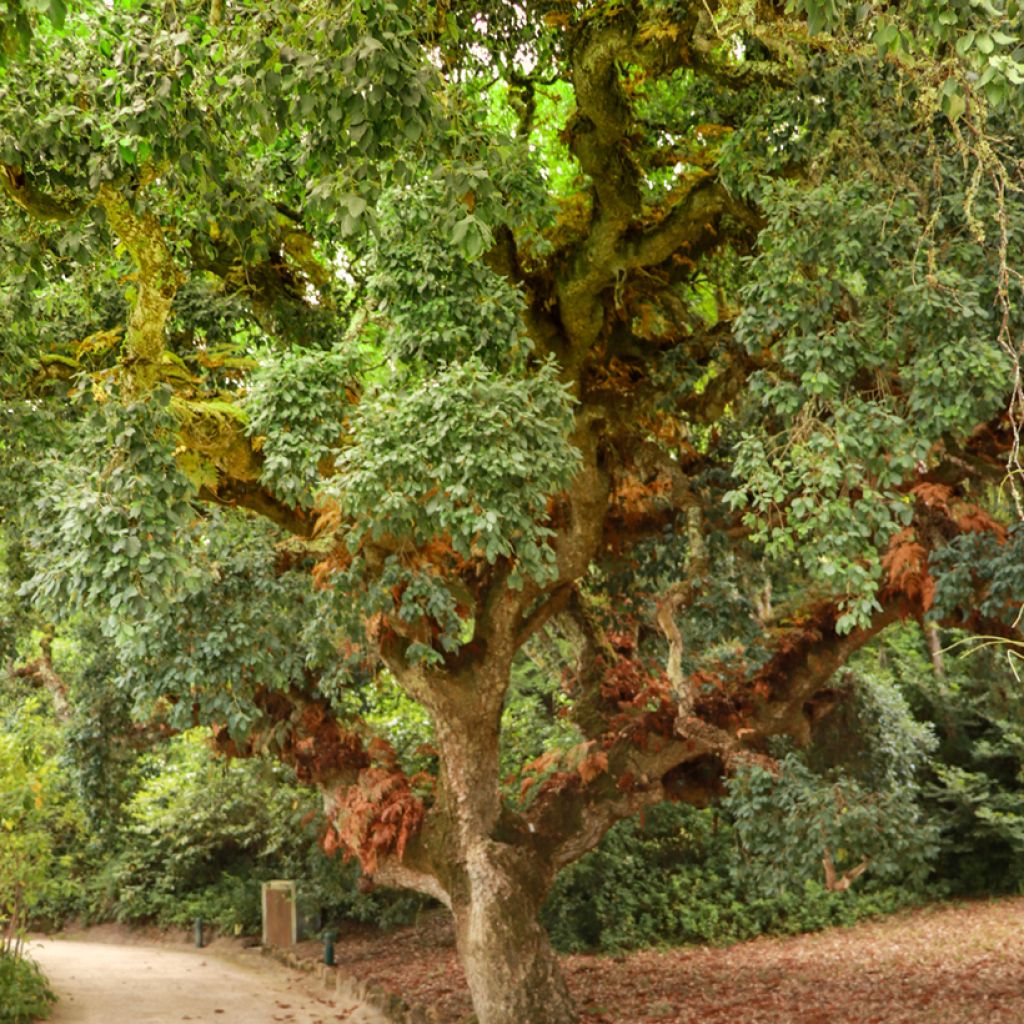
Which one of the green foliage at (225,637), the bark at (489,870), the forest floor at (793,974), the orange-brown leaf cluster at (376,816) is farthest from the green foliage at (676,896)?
the green foliage at (225,637)

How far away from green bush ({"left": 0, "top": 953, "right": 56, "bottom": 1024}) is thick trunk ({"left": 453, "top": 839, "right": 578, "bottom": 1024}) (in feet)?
15.0

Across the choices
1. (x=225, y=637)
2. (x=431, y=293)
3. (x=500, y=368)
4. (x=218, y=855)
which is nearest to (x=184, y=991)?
(x=218, y=855)

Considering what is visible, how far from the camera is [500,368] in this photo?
7.91 meters

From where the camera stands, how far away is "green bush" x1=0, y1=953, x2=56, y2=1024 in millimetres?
11352

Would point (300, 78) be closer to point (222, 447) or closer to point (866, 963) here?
point (222, 447)

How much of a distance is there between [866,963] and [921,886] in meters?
5.65

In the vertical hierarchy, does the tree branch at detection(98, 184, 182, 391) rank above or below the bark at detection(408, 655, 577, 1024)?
above

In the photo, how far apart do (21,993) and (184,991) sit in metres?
2.36

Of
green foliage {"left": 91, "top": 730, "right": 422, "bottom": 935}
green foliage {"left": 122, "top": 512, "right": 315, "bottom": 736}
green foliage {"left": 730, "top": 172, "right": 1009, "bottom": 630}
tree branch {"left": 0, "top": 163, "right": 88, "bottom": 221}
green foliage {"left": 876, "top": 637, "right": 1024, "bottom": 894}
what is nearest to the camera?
green foliage {"left": 730, "top": 172, "right": 1009, "bottom": 630}

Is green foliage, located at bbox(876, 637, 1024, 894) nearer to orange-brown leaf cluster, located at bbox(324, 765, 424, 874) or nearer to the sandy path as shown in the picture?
the sandy path

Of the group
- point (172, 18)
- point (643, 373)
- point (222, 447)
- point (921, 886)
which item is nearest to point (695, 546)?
point (643, 373)

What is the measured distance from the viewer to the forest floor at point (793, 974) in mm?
11055

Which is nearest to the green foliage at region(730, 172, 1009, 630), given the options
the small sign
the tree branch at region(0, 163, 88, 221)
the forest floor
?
the tree branch at region(0, 163, 88, 221)

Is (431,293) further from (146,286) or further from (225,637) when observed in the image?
(225,637)
